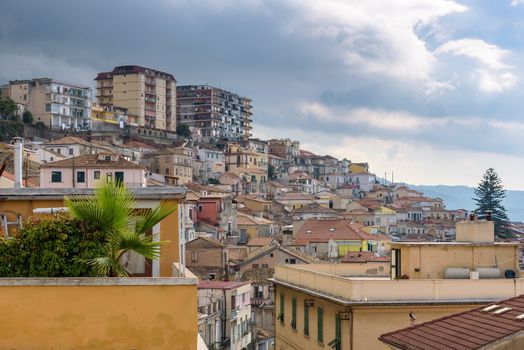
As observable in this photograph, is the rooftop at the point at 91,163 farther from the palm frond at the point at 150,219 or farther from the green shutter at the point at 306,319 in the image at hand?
the palm frond at the point at 150,219

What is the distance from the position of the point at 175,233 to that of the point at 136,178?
66.0m

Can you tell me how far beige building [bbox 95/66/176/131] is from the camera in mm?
190000

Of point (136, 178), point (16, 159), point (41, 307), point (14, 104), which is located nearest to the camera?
point (41, 307)

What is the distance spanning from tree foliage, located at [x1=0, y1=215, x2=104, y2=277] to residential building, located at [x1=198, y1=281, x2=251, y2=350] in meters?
46.3

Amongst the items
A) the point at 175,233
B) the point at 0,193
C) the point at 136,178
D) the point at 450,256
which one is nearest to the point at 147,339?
the point at 175,233

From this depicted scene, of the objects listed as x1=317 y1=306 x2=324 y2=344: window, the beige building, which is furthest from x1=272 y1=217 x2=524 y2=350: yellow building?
the beige building

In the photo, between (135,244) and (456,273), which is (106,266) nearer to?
(135,244)

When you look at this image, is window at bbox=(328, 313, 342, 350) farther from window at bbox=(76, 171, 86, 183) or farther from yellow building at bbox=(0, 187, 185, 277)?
window at bbox=(76, 171, 86, 183)

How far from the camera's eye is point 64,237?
12.0 meters

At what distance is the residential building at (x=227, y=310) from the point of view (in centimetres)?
6014

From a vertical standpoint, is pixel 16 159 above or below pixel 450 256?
above

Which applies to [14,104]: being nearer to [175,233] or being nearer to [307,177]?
[307,177]

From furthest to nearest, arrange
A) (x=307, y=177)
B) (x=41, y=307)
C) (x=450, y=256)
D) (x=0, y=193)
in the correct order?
1. (x=307, y=177)
2. (x=450, y=256)
3. (x=0, y=193)
4. (x=41, y=307)

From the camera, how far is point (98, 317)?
11.5 meters
